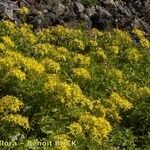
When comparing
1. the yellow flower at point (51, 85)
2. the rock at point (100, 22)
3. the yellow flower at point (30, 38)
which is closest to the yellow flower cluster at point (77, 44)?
the yellow flower at point (30, 38)

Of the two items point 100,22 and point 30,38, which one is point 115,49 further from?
point 100,22

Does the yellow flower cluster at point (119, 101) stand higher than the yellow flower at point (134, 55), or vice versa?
the yellow flower cluster at point (119, 101)

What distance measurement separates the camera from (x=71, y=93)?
38.5 feet

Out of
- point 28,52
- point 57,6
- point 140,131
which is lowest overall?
point 57,6

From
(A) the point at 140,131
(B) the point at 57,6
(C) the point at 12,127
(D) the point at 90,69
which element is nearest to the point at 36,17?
(B) the point at 57,6

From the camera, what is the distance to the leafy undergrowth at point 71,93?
11.0 meters

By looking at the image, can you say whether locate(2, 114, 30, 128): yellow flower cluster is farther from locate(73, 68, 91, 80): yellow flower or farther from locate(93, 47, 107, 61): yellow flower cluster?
locate(93, 47, 107, 61): yellow flower cluster

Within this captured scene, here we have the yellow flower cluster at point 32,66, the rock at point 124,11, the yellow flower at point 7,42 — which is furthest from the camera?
the rock at point 124,11

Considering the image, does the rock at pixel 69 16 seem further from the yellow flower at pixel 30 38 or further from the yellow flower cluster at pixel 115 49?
the yellow flower at pixel 30 38

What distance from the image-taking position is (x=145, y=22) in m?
22.5

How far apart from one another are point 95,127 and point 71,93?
101 centimetres

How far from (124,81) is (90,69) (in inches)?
41.9

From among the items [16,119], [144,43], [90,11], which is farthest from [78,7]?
[16,119]

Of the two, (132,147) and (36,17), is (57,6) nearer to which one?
(36,17)
